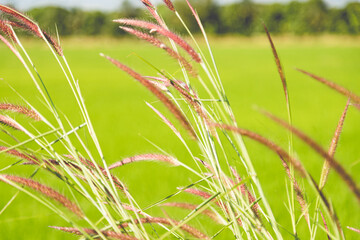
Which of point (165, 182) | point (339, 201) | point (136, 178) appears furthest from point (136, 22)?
point (136, 178)

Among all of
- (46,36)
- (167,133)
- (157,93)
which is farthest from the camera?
(167,133)

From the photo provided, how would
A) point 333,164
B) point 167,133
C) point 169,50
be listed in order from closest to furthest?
point 333,164
point 169,50
point 167,133

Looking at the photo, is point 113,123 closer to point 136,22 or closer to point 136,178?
point 136,178

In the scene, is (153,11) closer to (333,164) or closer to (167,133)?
(333,164)

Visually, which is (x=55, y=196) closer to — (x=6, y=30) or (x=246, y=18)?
(x=6, y=30)

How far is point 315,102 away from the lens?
8.98 metres

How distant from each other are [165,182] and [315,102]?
6555mm

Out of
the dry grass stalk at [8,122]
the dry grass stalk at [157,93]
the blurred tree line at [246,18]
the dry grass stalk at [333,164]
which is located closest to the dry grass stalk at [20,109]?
the dry grass stalk at [8,122]

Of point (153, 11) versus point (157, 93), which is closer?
point (157, 93)

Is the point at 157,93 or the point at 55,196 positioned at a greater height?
the point at 157,93

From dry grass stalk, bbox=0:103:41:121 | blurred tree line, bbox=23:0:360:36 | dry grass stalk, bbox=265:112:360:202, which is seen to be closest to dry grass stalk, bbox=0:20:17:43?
dry grass stalk, bbox=0:103:41:121

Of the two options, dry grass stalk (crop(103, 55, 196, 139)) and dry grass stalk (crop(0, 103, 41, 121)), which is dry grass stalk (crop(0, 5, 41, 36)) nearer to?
dry grass stalk (crop(0, 103, 41, 121))

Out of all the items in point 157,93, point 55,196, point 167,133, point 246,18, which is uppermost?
point 157,93

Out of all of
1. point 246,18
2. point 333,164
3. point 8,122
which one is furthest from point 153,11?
point 246,18
